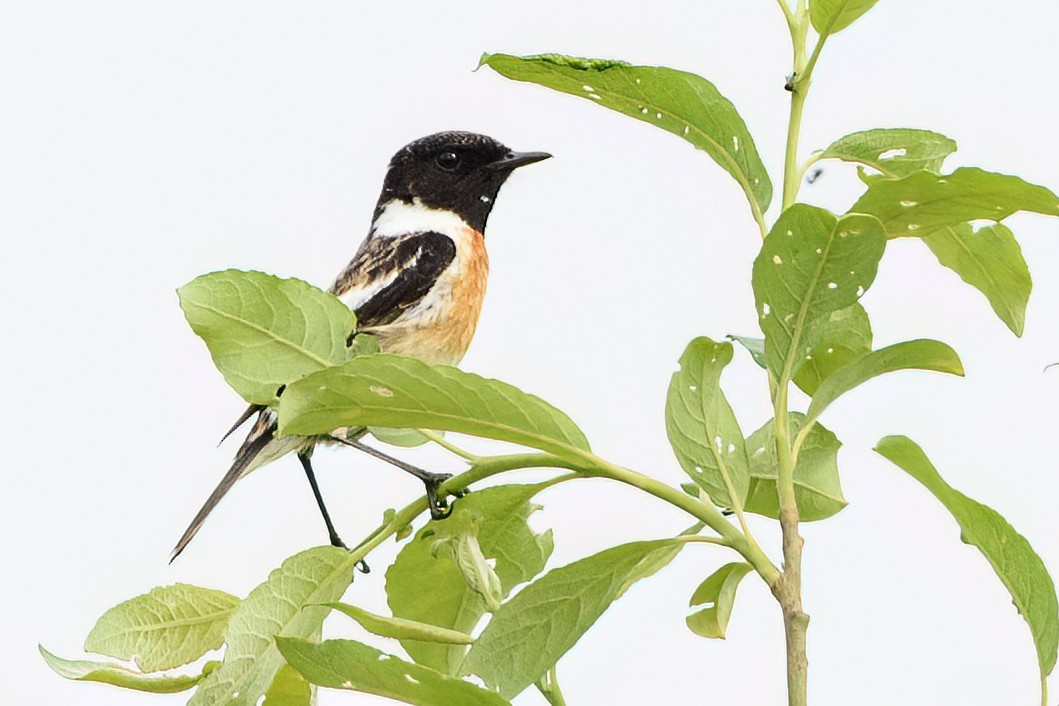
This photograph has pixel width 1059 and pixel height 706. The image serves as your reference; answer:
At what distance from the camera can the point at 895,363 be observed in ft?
2.91

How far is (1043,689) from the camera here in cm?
95

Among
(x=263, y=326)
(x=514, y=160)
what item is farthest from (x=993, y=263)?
(x=514, y=160)

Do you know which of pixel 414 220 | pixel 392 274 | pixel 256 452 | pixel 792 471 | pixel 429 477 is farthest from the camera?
pixel 414 220

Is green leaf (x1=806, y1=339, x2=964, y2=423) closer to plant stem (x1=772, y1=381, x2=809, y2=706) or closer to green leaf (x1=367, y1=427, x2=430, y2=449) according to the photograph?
plant stem (x1=772, y1=381, x2=809, y2=706)

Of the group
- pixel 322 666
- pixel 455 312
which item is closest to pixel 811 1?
pixel 322 666

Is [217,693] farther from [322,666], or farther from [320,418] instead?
[320,418]

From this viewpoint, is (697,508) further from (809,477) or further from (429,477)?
(429,477)

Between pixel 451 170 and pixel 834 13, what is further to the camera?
pixel 451 170

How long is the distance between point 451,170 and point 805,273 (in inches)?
49.1

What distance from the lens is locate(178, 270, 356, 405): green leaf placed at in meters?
0.88

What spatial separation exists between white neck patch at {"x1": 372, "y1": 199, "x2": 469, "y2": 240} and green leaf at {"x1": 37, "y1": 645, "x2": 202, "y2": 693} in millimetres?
1060

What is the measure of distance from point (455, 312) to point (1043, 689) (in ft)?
3.30

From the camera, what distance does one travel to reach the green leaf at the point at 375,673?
793mm

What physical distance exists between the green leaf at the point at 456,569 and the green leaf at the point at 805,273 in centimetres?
22
